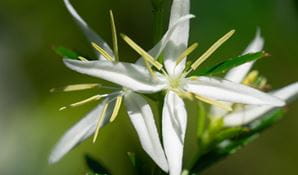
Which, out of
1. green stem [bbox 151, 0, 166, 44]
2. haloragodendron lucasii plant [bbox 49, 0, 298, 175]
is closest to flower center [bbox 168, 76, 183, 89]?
haloragodendron lucasii plant [bbox 49, 0, 298, 175]

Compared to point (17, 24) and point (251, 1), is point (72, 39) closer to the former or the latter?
point (17, 24)

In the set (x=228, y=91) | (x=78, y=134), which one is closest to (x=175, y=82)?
(x=228, y=91)

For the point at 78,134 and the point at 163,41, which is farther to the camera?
the point at 78,134

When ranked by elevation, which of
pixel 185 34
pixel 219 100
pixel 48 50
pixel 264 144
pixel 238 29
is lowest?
pixel 264 144

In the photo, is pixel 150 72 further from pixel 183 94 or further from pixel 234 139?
pixel 234 139

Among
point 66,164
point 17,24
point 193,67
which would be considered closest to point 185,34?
point 193,67

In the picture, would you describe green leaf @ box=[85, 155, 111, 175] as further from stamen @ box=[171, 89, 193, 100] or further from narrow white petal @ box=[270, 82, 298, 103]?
narrow white petal @ box=[270, 82, 298, 103]
